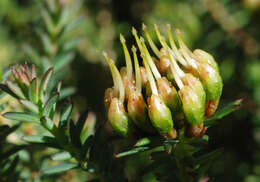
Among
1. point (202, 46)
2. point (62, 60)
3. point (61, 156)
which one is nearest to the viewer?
point (61, 156)

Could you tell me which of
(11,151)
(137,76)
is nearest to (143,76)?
(137,76)

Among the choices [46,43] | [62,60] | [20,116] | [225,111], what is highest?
[46,43]

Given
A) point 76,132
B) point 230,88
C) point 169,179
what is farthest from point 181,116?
point 230,88

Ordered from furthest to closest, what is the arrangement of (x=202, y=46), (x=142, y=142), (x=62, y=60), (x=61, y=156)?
(x=202, y=46) → (x=62, y=60) → (x=61, y=156) → (x=142, y=142)

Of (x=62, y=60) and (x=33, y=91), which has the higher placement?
(x=62, y=60)

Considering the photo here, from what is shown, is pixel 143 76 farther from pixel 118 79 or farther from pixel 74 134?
pixel 74 134
